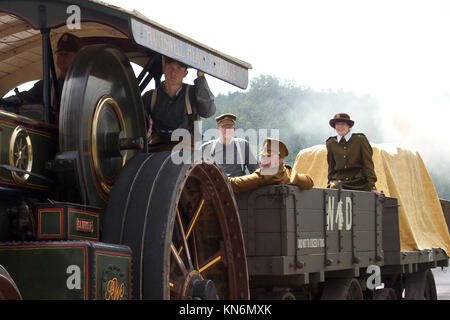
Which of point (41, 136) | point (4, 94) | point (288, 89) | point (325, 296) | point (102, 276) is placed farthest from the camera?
point (288, 89)

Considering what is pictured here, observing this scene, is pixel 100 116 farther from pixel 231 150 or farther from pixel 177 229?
pixel 231 150

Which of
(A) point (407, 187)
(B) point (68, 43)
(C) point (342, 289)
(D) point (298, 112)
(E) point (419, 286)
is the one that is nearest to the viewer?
(B) point (68, 43)

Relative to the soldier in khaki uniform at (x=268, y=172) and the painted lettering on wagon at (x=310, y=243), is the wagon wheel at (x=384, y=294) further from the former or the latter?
the soldier in khaki uniform at (x=268, y=172)

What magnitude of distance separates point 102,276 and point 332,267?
11.3 ft

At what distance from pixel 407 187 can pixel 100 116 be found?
605 cm

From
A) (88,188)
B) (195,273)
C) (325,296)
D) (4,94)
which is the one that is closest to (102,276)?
(88,188)

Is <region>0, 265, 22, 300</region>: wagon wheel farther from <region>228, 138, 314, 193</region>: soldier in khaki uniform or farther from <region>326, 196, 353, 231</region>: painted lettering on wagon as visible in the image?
<region>326, 196, 353, 231</region>: painted lettering on wagon

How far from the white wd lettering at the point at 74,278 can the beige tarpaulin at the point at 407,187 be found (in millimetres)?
6141

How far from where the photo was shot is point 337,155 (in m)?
8.93

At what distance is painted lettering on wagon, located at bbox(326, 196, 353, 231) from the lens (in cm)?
735

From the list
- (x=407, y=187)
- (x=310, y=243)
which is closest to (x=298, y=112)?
(x=407, y=187)

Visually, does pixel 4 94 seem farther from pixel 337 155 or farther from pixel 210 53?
pixel 337 155

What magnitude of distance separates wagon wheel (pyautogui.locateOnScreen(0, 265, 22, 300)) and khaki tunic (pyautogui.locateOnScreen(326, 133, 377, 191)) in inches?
211

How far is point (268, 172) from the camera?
670 centimetres
